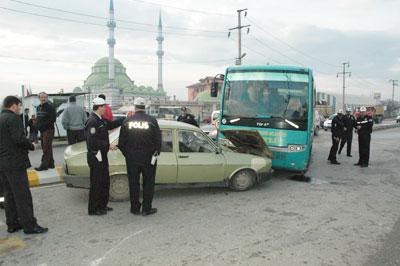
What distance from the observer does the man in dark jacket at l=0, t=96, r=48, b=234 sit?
14.3ft

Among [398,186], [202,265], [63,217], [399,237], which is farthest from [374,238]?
[63,217]

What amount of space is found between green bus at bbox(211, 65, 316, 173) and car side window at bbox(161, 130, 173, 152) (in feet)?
7.10

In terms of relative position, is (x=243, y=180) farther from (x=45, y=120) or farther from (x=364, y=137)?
(x=364, y=137)

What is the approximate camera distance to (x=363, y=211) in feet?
19.1

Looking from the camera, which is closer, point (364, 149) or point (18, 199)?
point (18, 199)

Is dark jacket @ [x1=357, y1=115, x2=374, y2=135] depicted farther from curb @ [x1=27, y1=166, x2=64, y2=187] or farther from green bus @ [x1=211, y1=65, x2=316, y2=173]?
curb @ [x1=27, y1=166, x2=64, y2=187]

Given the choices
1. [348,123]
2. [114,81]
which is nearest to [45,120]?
[348,123]

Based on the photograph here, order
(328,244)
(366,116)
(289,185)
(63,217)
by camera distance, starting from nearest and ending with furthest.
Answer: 1. (328,244)
2. (63,217)
3. (289,185)
4. (366,116)

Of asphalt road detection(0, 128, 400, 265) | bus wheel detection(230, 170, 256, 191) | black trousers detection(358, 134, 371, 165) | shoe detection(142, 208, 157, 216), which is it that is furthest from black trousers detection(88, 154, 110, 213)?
black trousers detection(358, 134, 371, 165)

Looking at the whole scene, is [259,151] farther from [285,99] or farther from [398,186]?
[398,186]

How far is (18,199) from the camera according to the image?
4477 mm

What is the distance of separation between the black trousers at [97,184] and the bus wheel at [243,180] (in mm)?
2612

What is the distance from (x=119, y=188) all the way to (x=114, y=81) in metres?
114

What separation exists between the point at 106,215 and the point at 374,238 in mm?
3907
